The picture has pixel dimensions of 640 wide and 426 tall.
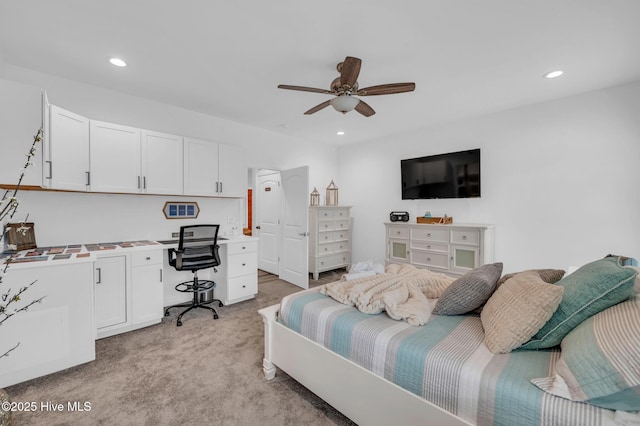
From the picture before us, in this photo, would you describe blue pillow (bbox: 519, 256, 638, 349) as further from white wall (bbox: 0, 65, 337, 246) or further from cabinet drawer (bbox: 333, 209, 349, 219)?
cabinet drawer (bbox: 333, 209, 349, 219)

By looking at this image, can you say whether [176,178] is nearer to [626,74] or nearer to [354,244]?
[354,244]

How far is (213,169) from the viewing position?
361 cm

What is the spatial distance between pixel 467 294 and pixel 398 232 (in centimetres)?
275

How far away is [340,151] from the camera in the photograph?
584cm

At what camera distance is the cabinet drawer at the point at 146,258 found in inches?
109

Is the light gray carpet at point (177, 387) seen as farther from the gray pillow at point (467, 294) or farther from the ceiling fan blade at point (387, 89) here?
the ceiling fan blade at point (387, 89)

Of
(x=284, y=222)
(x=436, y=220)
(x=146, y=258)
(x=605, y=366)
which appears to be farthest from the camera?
(x=284, y=222)

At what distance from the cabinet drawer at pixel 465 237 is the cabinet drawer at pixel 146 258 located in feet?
12.2

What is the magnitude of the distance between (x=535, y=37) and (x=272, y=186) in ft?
13.3

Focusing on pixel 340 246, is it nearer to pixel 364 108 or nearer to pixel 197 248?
pixel 197 248

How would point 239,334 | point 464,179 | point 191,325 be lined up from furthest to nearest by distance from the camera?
point 464,179, point 191,325, point 239,334

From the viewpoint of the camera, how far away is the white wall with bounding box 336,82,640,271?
2.96m

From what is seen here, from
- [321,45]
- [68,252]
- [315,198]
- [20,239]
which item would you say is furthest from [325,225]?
[20,239]

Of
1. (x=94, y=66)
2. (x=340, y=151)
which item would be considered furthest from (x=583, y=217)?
(x=94, y=66)
